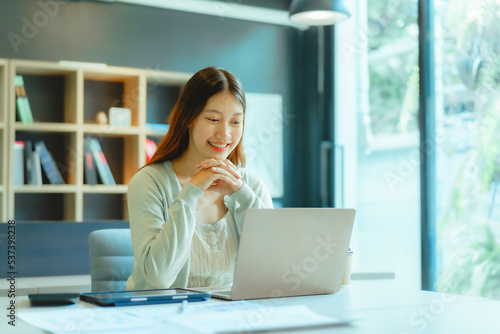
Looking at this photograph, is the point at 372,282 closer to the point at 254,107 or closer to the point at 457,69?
the point at 457,69

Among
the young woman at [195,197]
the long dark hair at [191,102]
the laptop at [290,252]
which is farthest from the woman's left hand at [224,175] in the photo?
the laptop at [290,252]

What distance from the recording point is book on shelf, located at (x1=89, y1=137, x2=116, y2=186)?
3.79 m

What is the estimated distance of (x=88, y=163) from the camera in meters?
3.76

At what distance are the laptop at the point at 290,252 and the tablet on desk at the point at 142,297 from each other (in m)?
0.08

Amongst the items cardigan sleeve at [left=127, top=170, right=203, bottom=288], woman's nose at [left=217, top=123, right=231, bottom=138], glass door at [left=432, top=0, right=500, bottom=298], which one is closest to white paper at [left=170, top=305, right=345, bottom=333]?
cardigan sleeve at [left=127, top=170, right=203, bottom=288]

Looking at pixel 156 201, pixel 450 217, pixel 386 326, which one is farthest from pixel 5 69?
pixel 386 326

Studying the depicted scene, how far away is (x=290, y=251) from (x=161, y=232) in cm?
46

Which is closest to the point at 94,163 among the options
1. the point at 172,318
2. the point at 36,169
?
the point at 36,169

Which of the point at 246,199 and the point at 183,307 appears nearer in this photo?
the point at 183,307

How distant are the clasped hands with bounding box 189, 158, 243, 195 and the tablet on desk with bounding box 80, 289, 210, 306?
0.41 meters

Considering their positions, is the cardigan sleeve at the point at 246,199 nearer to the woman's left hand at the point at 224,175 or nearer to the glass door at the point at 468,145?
the woman's left hand at the point at 224,175

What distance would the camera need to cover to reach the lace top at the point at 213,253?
6.39 feet

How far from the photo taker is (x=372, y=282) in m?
1.97

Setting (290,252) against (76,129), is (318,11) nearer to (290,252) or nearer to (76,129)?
(76,129)
